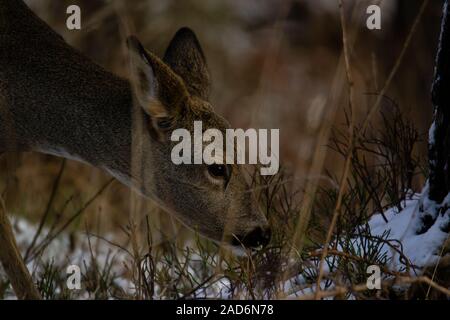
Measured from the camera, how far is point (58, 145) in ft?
14.2

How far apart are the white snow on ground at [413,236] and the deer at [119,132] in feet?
1.83

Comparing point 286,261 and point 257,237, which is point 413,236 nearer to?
point 286,261

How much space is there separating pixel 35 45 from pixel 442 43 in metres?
1.93

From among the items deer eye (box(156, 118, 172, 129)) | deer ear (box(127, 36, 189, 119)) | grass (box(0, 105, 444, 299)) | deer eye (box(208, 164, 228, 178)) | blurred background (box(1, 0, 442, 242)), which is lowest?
grass (box(0, 105, 444, 299))

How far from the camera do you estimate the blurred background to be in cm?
754

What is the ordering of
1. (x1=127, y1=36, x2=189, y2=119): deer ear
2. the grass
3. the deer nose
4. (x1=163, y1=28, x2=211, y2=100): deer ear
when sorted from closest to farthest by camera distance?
the grass → (x1=127, y1=36, x2=189, y2=119): deer ear → the deer nose → (x1=163, y1=28, x2=211, y2=100): deer ear

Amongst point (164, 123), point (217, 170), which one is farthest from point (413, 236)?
point (164, 123)

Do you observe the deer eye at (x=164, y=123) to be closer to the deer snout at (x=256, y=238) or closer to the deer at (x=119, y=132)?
the deer at (x=119, y=132)

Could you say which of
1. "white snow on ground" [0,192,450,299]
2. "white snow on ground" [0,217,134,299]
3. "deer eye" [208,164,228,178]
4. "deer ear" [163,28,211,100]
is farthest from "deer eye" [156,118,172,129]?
"white snow on ground" [0,217,134,299]

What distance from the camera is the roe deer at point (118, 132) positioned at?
13.9ft

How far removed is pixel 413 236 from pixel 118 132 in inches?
56.2

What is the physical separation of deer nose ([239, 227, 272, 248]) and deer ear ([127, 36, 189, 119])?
0.66m

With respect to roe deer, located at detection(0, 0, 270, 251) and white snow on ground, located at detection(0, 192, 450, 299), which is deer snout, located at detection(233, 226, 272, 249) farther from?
white snow on ground, located at detection(0, 192, 450, 299)
